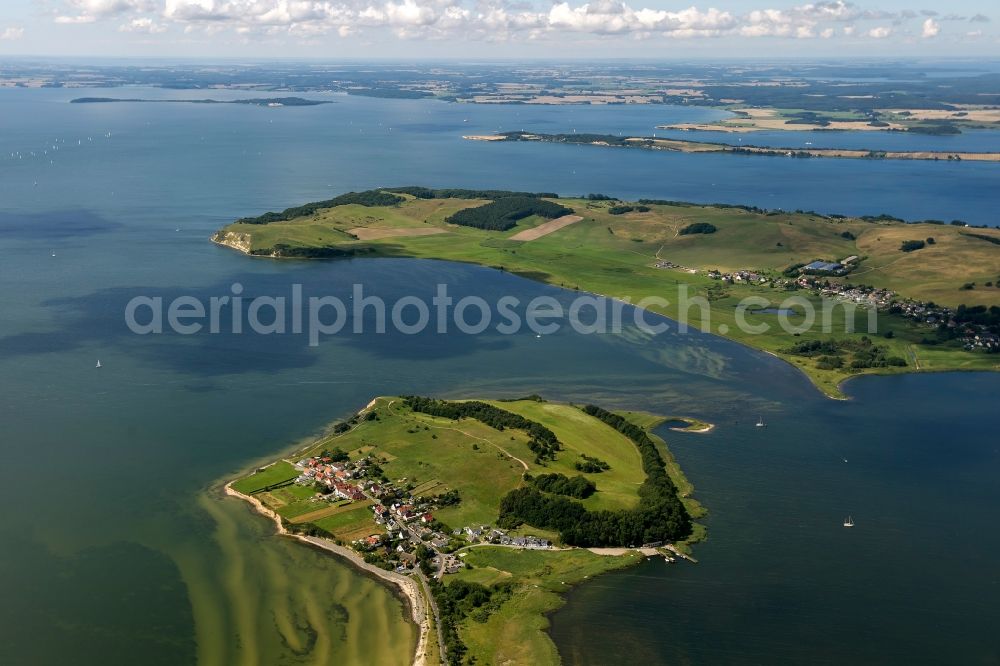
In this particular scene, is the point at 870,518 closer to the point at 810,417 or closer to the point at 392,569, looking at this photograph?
the point at 810,417

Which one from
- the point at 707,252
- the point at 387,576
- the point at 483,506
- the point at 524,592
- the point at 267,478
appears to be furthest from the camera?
the point at 707,252

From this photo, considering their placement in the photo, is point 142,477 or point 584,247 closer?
point 142,477

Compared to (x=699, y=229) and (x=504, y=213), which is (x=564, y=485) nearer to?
(x=699, y=229)

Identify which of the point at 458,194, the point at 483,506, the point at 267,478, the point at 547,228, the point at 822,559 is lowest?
the point at 822,559

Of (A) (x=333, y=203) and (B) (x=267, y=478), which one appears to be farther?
(A) (x=333, y=203)

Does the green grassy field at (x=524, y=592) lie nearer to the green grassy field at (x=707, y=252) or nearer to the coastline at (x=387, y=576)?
the coastline at (x=387, y=576)

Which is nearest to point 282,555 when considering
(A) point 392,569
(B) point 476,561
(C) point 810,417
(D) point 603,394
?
(A) point 392,569

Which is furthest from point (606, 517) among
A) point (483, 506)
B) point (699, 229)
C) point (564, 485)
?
point (699, 229)
